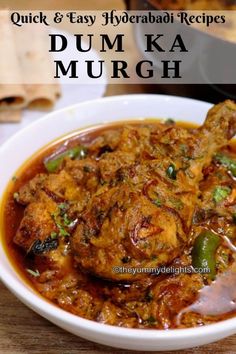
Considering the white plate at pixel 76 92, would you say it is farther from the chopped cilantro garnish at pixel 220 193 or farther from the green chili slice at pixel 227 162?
the chopped cilantro garnish at pixel 220 193

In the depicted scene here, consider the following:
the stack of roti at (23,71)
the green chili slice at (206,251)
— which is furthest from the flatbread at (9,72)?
the green chili slice at (206,251)

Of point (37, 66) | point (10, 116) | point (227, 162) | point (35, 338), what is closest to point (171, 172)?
point (227, 162)

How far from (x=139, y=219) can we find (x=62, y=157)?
0.77m

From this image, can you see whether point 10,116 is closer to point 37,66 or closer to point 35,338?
point 37,66

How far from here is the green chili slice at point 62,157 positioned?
93.7 inches

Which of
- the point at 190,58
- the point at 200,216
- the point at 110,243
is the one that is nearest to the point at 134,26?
the point at 190,58

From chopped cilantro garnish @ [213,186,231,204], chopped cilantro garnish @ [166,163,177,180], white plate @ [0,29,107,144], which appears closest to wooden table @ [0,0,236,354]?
chopped cilantro garnish @ [213,186,231,204]

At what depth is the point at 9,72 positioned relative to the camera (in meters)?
3.35

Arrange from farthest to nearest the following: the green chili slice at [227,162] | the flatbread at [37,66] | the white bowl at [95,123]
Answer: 1. the flatbread at [37,66]
2. the green chili slice at [227,162]
3. the white bowl at [95,123]

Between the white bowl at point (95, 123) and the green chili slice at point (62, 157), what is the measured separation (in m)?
0.09

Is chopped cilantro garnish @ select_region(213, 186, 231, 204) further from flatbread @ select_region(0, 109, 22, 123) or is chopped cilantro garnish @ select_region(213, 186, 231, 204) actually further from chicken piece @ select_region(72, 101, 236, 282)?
flatbread @ select_region(0, 109, 22, 123)

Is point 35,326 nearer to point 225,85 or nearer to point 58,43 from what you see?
point 225,85

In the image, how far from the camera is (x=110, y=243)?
5.79 feet

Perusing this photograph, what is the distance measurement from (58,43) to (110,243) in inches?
85.9
